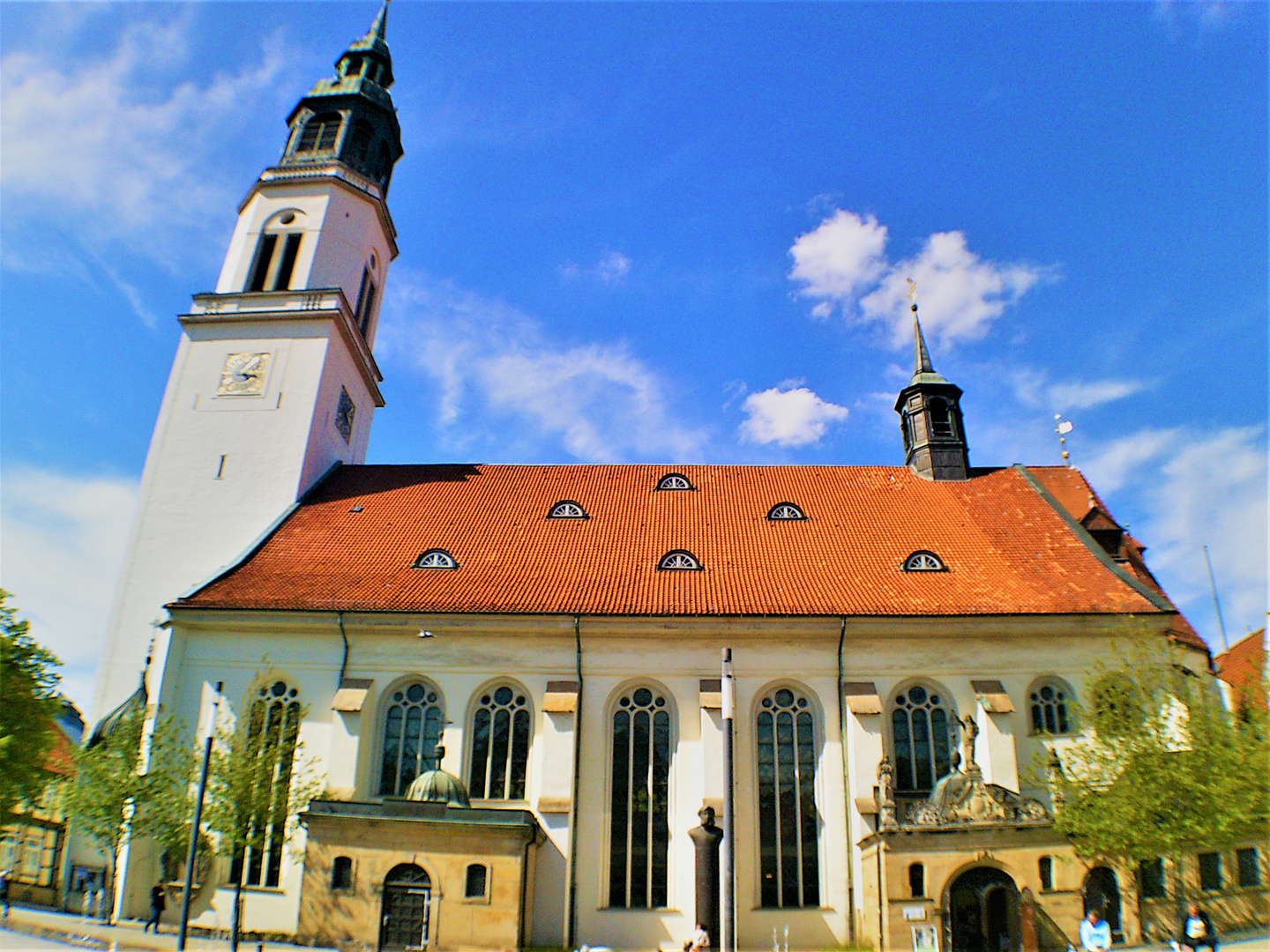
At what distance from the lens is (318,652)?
19719 mm

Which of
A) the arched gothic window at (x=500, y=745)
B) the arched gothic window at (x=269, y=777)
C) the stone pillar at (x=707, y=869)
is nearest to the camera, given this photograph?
the stone pillar at (x=707, y=869)

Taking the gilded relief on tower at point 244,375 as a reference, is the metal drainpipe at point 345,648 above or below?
below

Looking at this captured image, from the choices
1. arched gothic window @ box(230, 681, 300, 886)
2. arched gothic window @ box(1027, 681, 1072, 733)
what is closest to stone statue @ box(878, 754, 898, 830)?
arched gothic window @ box(1027, 681, 1072, 733)

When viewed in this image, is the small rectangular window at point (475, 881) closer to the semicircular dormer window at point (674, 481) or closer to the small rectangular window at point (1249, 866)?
the semicircular dormer window at point (674, 481)

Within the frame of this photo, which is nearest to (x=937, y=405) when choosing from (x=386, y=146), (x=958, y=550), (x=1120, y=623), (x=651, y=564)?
(x=958, y=550)

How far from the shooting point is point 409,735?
1917 centimetres

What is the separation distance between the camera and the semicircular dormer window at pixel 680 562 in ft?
69.5

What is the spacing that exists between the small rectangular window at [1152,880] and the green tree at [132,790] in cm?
2042

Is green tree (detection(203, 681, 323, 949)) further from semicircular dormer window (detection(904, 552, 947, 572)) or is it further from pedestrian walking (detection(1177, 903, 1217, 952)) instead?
pedestrian walking (detection(1177, 903, 1217, 952))

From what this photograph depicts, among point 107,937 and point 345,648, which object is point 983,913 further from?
point 107,937

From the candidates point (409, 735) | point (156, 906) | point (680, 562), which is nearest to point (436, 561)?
point (409, 735)

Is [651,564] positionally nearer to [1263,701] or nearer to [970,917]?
[970,917]

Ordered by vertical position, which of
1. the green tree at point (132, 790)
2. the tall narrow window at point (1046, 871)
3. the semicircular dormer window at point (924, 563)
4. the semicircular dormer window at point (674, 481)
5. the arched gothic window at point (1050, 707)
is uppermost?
the semicircular dormer window at point (674, 481)

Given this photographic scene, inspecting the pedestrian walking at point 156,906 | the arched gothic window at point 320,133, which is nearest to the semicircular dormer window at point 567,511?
the pedestrian walking at point 156,906
